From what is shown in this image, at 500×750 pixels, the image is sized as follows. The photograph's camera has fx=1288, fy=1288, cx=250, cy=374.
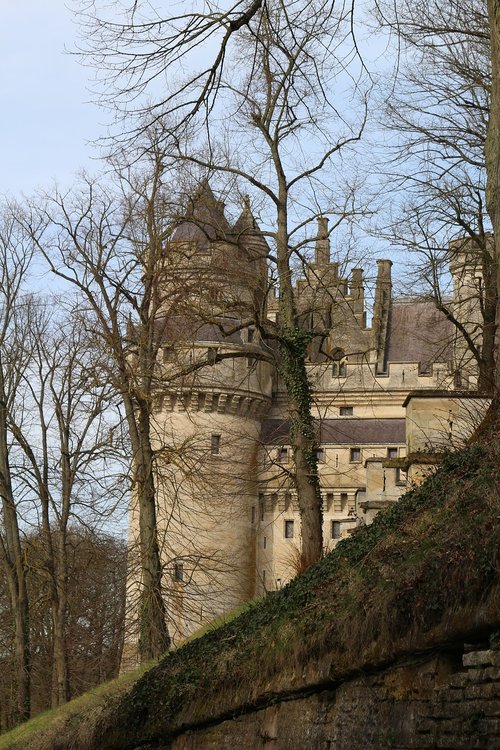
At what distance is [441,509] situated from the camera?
8.69 m

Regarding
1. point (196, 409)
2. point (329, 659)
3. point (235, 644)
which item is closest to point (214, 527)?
point (196, 409)

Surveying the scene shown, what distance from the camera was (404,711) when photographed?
7285 mm

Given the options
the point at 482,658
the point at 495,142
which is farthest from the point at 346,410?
the point at 482,658

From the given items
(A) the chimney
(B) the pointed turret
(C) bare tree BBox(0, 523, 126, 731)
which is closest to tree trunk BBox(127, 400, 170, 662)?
(C) bare tree BBox(0, 523, 126, 731)

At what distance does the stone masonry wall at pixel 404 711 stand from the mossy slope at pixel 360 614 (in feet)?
0.37

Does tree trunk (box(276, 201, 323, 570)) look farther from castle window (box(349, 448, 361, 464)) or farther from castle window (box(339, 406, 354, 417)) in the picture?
castle window (box(339, 406, 354, 417))

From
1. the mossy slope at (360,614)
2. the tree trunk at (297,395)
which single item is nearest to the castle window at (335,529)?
the tree trunk at (297,395)

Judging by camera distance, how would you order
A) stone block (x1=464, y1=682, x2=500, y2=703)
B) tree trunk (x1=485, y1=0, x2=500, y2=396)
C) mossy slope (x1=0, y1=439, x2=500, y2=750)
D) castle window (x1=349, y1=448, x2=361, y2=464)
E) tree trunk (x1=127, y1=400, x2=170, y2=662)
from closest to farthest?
→ stone block (x1=464, y1=682, x2=500, y2=703) < mossy slope (x1=0, y1=439, x2=500, y2=750) < tree trunk (x1=485, y1=0, x2=500, y2=396) < tree trunk (x1=127, y1=400, x2=170, y2=662) < castle window (x1=349, y1=448, x2=361, y2=464)

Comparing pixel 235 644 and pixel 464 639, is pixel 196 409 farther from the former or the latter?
pixel 464 639

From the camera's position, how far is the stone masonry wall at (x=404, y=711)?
6.55 meters

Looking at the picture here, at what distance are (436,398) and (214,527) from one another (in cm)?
2558

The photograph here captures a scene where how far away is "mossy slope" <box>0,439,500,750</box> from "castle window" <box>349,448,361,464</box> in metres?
32.4

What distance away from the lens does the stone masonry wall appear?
655cm

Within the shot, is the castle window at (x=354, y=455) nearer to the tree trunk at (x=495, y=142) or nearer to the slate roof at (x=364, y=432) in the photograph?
the slate roof at (x=364, y=432)
